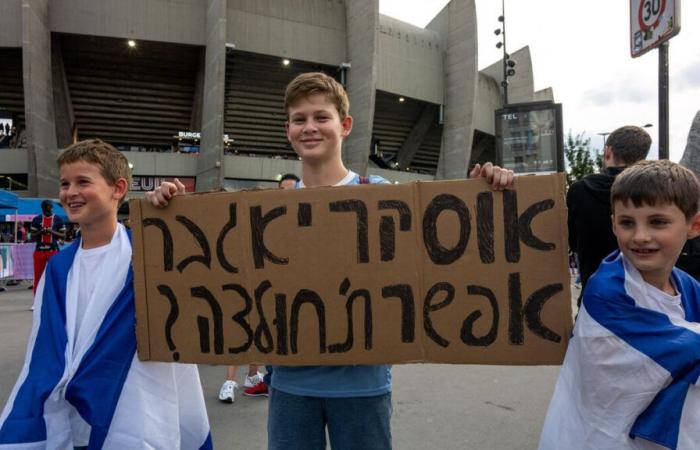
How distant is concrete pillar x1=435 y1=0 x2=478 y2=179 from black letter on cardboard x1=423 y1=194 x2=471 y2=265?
2804 cm

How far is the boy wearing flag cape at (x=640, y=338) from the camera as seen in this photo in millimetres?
1302

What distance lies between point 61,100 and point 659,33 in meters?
27.5

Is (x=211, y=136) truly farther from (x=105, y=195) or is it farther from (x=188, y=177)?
(x=105, y=195)

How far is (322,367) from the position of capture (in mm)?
1723

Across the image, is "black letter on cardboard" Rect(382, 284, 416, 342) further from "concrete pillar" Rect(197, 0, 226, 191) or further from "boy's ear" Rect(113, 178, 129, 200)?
"concrete pillar" Rect(197, 0, 226, 191)

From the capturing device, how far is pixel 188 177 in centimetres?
2489

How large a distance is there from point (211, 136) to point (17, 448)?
22474mm

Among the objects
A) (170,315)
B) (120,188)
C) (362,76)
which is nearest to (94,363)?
(170,315)

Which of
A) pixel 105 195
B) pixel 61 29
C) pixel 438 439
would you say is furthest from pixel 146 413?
pixel 61 29

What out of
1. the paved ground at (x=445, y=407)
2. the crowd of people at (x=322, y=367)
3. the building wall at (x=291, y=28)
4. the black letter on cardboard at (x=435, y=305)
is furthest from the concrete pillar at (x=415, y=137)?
the black letter on cardboard at (x=435, y=305)

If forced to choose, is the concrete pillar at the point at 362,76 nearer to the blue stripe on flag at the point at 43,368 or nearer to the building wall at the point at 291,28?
the building wall at the point at 291,28

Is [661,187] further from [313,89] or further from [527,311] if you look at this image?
[313,89]

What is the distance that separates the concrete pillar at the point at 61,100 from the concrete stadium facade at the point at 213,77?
0.18 feet

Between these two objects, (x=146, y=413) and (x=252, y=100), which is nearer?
(x=146, y=413)
